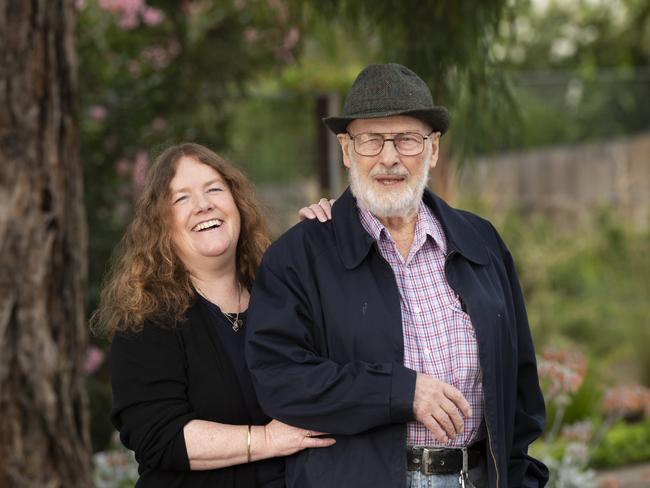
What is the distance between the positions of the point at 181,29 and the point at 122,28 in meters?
0.38

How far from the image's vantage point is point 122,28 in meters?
6.65

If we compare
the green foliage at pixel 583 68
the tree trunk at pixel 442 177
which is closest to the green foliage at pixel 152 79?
the tree trunk at pixel 442 177

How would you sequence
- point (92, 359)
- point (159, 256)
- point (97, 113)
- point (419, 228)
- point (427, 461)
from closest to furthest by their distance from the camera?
A: point (427, 461) → point (419, 228) → point (159, 256) → point (92, 359) → point (97, 113)

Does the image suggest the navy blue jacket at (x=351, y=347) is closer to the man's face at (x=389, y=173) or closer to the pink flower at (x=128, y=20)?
the man's face at (x=389, y=173)

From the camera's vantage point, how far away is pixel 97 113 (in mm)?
6441

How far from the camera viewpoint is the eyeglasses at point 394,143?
2938 millimetres

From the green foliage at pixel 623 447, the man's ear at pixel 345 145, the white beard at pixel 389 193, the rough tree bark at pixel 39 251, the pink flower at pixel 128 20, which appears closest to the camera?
the white beard at pixel 389 193

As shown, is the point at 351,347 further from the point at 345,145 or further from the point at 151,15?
the point at 151,15

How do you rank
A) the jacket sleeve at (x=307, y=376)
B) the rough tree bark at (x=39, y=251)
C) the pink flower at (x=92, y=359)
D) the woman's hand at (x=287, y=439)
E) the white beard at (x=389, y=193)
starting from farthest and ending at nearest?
the pink flower at (x=92, y=359) → the rough tree bark at (x=39, y=251) → the white beard at (x=389, y=193) → the woman's hand at (x=287, y=439) → the jacket sleeve at (x=307, y=376)

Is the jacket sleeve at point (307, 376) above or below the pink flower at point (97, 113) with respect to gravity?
below

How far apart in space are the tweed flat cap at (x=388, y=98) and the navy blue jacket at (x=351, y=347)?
0.96ft

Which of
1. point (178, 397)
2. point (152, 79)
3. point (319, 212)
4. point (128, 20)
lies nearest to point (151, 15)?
point (128, 20)

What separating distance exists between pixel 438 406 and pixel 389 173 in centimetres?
66

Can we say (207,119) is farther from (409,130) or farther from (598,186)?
(598,186)
